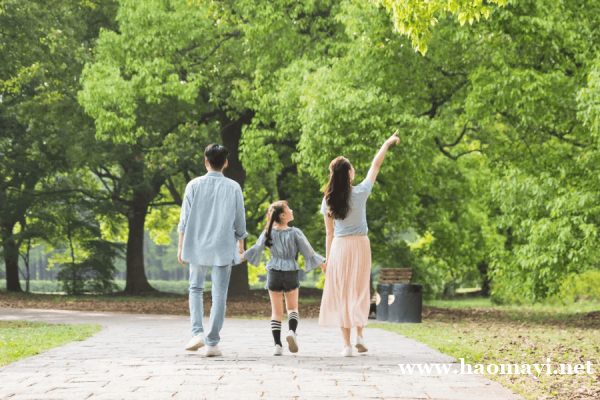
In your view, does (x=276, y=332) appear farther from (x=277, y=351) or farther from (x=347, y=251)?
(x=347, y=251)

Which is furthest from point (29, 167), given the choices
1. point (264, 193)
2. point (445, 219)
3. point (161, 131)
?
point (445, 219)

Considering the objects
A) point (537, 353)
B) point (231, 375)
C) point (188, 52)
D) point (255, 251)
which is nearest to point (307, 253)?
point (255, 251)

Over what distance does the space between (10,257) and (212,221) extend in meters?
24.8

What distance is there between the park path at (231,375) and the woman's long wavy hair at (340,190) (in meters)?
1.45

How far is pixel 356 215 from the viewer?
278 inches

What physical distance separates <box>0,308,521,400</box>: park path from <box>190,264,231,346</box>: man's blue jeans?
27cm

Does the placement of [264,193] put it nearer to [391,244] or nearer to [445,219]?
[391,244]

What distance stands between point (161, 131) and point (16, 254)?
31.8 ft

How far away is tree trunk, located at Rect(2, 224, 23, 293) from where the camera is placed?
28.9 m

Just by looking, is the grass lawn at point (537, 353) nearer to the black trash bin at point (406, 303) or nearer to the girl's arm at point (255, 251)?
the black trash bin at point (406, 303)

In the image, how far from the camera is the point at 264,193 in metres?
33.0

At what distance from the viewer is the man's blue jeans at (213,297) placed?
6.97 m

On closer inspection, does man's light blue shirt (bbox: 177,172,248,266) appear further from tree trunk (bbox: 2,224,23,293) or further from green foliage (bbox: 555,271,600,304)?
tree trunk (bbox: 2,224,23,293)

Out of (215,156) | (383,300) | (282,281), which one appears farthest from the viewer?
(383,300)
